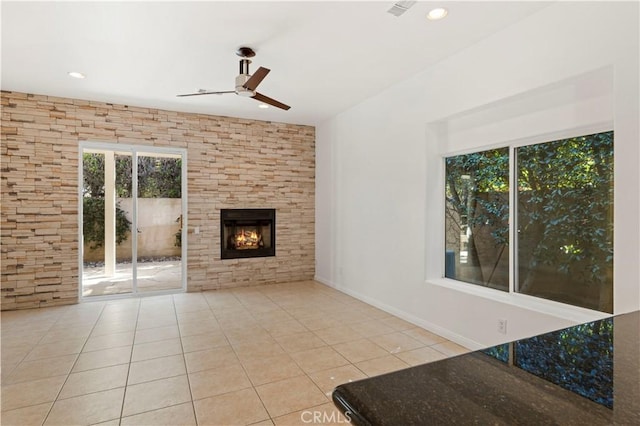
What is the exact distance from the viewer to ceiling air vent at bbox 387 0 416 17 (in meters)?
2.59

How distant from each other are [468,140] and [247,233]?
3957mm

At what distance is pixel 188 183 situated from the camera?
559 centimetres

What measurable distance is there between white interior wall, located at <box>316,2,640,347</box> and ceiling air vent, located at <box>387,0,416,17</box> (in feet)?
3.13

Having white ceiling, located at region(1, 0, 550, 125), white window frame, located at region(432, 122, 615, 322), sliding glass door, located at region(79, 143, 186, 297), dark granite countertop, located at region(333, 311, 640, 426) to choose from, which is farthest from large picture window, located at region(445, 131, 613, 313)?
sliding glass door, located at region(79, 143, 186, 297)

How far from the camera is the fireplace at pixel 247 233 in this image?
19.3ft

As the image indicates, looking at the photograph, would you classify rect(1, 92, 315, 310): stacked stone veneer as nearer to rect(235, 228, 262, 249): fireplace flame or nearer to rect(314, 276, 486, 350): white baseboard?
rect(235, 228, 262, 249): fireplace flame

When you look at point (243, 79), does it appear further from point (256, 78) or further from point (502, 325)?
point (502, 325)

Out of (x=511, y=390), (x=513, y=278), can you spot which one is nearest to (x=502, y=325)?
(x=513, y=278)

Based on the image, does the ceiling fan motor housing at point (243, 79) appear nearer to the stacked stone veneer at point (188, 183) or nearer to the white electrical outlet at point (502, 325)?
the stacked stone veneer at point (188, 183)

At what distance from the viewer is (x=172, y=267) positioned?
18.4 feet

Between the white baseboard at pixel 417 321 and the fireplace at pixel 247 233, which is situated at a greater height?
the fireplace at pixel 247 233

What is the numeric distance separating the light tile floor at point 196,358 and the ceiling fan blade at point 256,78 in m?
2.53

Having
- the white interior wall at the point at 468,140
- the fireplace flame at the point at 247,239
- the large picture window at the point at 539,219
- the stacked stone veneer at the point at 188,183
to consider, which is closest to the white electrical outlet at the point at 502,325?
the white interior wall at the point at 468,140

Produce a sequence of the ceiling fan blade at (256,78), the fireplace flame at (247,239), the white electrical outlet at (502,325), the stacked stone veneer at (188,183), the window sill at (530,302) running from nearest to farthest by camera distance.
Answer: the window sill at (530,302) → the white electrical outlet at (502,325) → the ceiling fan blade at (256,78) → the stacked stone veneer at (188,183) → the fireplace flame at (247,239)
